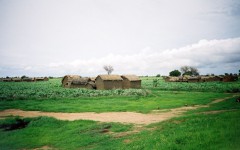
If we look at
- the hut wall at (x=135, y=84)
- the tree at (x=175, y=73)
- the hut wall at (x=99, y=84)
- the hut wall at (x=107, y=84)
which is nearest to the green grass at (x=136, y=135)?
the hut wall at (x=107, y=84)

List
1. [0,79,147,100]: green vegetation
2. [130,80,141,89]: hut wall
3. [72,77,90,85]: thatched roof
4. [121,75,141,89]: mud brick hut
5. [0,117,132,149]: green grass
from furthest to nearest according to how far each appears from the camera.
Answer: [72,77,90,85]: thatched roof < [130,80,141,89]: hut wall < [121,75,141,89]: mud brick hut < [0,79,147,100]: green vegetation < [0,117,132,149]: green grass

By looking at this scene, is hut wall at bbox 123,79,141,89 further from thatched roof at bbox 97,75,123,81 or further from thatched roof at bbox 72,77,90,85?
thatched roof at bbox 72,77,90,85

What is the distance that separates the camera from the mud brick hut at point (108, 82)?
62.0 m

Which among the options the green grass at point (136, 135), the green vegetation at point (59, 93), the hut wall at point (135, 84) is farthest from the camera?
the hut wall at point (135, 84)

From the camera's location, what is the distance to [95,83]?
66.6 metres

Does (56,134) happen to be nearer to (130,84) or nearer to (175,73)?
(130,84)

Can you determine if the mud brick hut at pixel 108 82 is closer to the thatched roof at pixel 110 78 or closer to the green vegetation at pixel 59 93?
the thatched roof at pixel 110 78

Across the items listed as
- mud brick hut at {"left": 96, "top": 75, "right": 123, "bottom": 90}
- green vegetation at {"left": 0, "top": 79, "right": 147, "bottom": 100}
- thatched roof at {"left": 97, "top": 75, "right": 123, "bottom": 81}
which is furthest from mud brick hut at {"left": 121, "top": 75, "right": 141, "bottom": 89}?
green vegetation at {"left": 0, "top": 79, "right": 147, "bottom": 100}

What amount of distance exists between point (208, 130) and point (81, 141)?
8.45m

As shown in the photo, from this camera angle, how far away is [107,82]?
205ft

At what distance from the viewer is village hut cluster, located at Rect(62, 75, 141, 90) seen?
6256 cm

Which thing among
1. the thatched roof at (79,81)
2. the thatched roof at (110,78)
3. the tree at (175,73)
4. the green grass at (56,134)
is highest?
the tree at (175,73)

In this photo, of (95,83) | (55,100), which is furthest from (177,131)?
(95,83)

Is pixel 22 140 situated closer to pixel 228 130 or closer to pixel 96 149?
pixel 96 149
